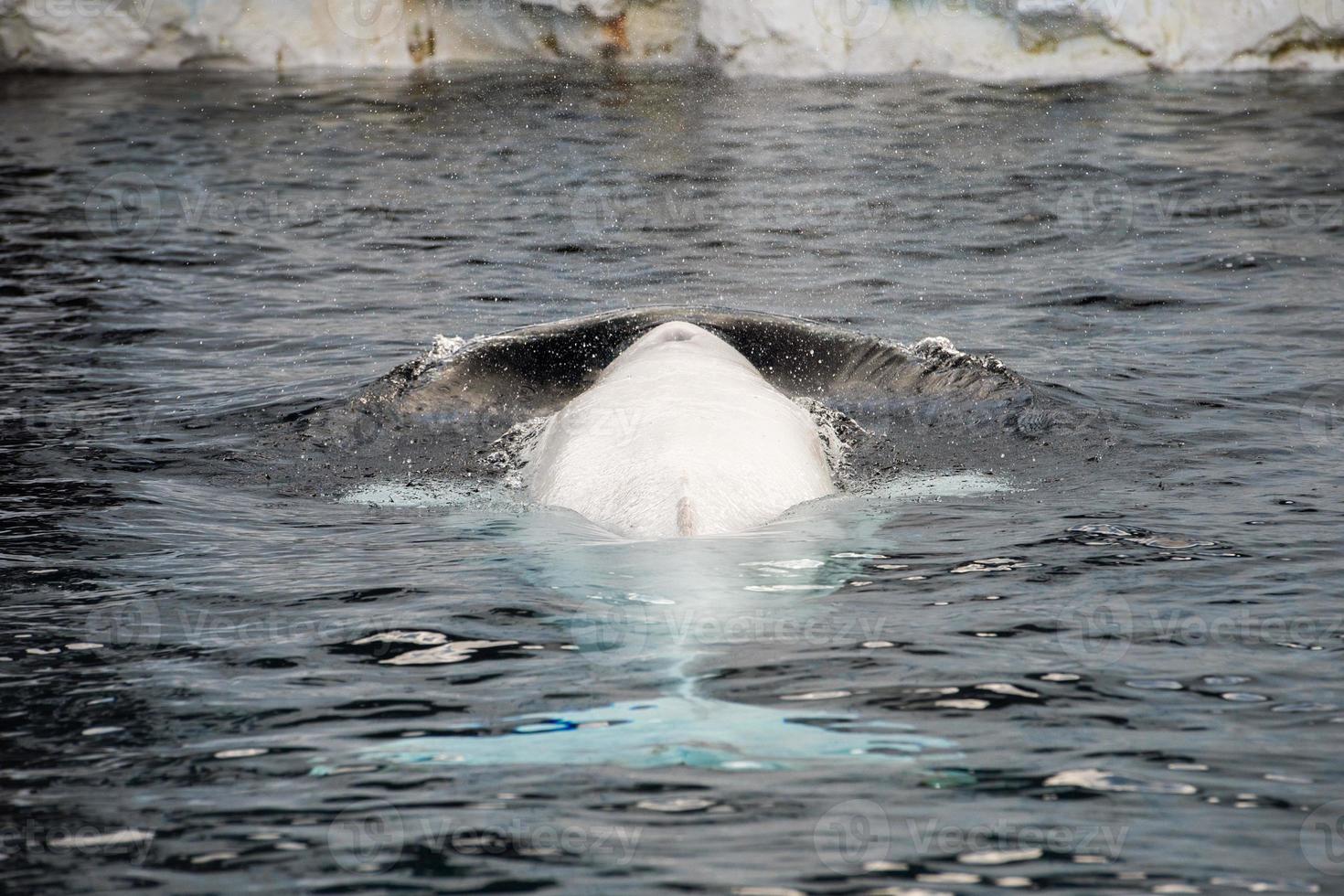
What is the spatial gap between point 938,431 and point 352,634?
182 inches

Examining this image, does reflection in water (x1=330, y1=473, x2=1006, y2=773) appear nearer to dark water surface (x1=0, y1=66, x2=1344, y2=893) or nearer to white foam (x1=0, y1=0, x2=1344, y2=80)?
dark water surface (x1=0, y1=66, x2=1344, y2=893)

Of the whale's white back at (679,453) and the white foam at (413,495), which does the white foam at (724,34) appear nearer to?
the whale's white back at (679,453)

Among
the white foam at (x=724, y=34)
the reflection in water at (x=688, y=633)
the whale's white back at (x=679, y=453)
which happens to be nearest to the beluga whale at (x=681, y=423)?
the whale's white back at (x=679, y=453)

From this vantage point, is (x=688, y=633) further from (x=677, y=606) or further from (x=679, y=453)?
(x=679, y=453)

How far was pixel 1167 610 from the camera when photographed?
633cm

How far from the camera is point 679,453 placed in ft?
24.3

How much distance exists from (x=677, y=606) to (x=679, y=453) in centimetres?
153

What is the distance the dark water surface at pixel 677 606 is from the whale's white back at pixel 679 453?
267 millimetres

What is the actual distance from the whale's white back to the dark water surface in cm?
27

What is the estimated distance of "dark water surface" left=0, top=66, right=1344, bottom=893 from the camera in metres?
4.43

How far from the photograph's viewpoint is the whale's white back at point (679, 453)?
705 centimetres

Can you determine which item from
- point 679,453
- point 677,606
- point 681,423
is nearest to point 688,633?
point 677,606

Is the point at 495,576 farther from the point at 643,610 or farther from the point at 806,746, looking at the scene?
the point at 806,746

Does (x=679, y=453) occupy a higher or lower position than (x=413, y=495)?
higher
